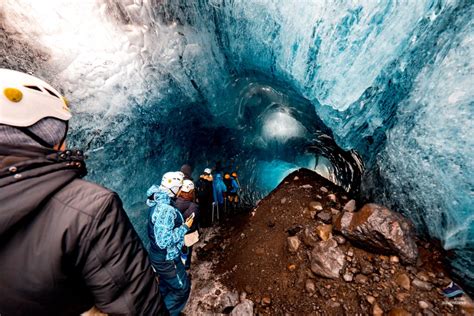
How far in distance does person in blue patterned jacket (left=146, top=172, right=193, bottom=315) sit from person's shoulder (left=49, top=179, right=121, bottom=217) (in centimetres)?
184

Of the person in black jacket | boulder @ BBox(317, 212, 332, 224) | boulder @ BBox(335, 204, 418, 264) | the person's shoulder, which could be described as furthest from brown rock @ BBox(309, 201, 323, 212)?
the person's shoulder

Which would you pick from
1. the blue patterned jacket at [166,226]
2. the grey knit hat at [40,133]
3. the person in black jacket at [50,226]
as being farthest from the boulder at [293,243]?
the grey knit hat at [40,133]

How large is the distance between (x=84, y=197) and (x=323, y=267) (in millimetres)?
2799

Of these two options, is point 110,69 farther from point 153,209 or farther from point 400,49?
point 400,49

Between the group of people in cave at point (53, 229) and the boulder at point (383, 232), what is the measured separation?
240 cm

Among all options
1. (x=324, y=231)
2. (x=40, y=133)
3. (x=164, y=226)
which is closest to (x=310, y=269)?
(x=324, y=231)

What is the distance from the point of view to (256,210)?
5031mm

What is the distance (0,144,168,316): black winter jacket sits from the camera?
93cm

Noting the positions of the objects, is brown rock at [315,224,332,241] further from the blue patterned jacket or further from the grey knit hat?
the grey knit hat

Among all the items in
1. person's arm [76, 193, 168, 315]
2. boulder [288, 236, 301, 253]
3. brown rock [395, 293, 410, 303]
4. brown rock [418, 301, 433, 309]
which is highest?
person's arm [76, 193, 168, 315]

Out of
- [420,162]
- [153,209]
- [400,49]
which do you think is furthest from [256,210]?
[400,49]

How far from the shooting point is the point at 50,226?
98 cm

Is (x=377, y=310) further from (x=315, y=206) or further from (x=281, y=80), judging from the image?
(x=281, y=80)

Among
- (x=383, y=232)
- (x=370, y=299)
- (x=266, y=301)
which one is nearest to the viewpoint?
(x=370, y=299)
